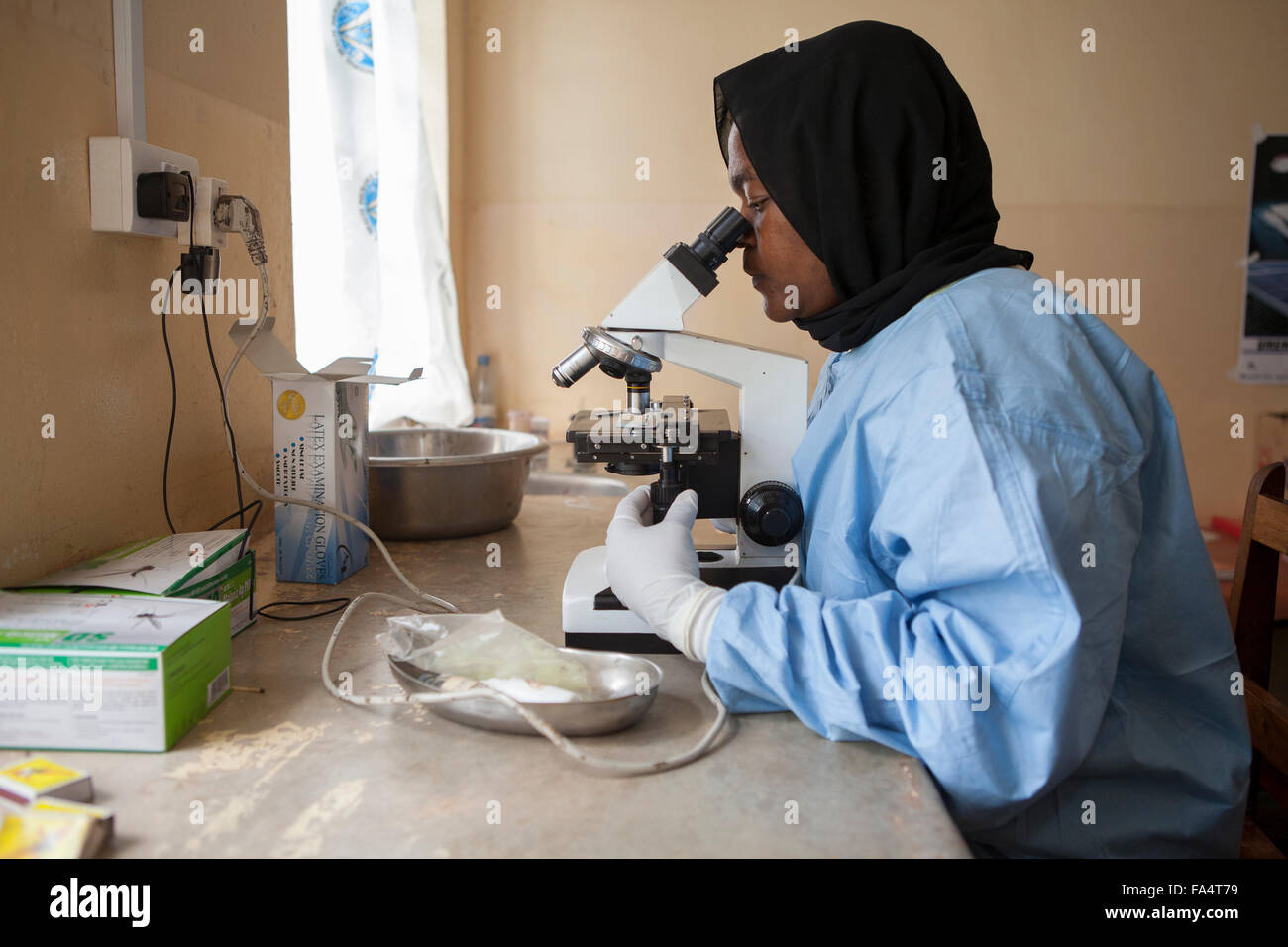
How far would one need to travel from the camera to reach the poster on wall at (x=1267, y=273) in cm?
294

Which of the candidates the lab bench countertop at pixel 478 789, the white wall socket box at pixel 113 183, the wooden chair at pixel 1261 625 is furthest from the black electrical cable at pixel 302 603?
the wooden chair at pixel 1261 625

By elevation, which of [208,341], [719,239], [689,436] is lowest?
[689,436]

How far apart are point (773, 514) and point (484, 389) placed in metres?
2.12

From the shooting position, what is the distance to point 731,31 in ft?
9.59

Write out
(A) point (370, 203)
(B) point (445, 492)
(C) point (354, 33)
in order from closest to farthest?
(B) point (445, 492)
(C) point (354, 33)
(A) point (370, 203)

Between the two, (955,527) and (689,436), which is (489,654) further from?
(955,527)

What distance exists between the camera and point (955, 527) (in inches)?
31.6

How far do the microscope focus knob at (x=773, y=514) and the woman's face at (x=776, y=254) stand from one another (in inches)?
9.5

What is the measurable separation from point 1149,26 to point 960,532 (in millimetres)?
2825

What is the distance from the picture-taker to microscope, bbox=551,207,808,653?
104 centimetres

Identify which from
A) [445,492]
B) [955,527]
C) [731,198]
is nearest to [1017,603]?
[955,527]
